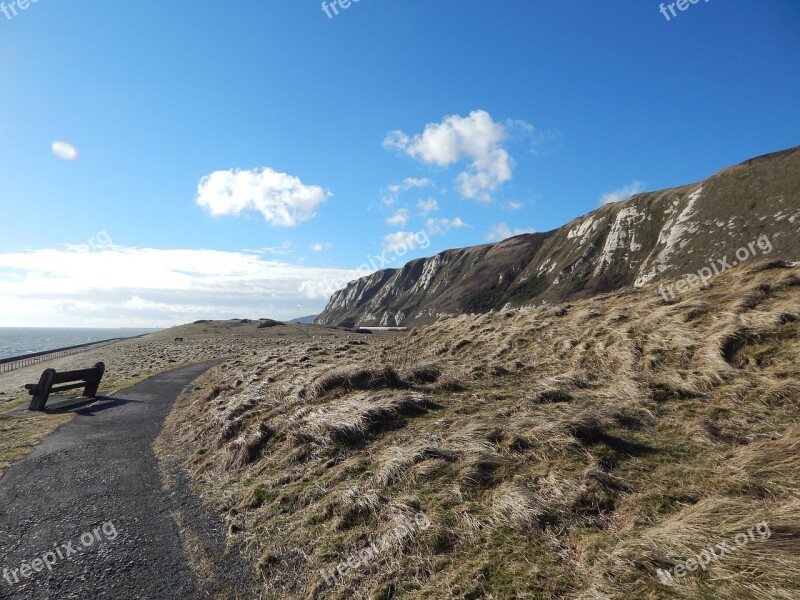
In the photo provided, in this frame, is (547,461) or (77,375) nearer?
(547,461)

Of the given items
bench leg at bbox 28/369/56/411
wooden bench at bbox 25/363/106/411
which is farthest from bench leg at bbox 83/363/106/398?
bench leg at bbox 28/369/56/411

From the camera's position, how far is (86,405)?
64.0 ft

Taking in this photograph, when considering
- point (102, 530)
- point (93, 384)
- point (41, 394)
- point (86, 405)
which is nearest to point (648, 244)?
point (93, 384)

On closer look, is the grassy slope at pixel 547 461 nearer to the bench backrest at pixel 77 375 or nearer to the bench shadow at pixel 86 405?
the bench shadow at pixel 86 405

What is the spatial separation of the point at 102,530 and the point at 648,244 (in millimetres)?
131332

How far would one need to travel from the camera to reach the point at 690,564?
4.32 meters

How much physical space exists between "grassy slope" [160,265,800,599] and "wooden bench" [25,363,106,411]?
947 centimetres

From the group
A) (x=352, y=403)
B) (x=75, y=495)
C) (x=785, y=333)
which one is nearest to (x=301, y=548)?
(x=352, y=403)

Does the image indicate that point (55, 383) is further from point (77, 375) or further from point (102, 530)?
point (102, 530)

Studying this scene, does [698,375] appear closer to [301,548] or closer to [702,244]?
[301,548]

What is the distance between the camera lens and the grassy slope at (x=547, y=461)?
4.77 meters

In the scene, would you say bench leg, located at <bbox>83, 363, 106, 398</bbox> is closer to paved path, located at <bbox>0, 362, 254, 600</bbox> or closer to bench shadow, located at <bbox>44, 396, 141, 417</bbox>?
bench shadow, located at <bbox>44, 396, 141, 417</bbox>

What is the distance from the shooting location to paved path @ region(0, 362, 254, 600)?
6.25m

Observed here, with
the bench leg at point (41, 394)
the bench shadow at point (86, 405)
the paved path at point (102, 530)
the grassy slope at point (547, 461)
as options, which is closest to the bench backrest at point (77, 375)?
the bench shadow at point (86, 405)
